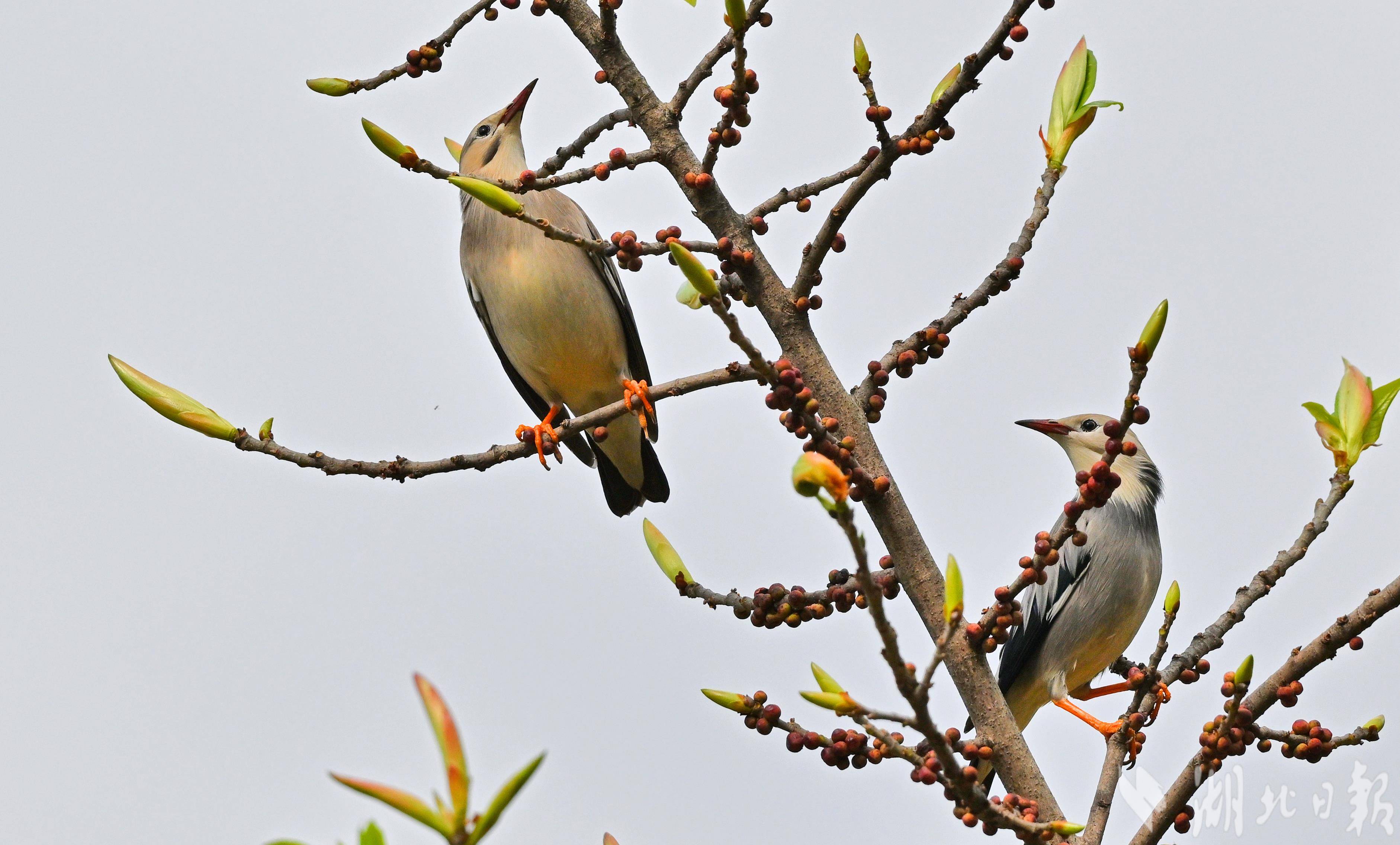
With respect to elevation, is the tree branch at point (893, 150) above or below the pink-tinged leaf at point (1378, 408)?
above

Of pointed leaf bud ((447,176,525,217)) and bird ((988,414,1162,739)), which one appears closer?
pointed leaf bud ((447,176,525,217))

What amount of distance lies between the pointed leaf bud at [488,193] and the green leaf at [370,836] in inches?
57.6

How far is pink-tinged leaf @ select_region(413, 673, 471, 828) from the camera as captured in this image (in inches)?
49.9

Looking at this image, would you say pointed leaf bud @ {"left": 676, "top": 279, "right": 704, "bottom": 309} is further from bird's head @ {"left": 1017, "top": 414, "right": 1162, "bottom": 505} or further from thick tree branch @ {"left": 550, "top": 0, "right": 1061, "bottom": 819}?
bird's head @ {"left": 1017, "top": 414, "right": 1162, "bottom": 505}

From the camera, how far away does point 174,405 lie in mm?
3098

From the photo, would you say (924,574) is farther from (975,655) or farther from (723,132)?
(723,132)

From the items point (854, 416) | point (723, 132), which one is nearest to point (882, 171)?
point (723, 132)

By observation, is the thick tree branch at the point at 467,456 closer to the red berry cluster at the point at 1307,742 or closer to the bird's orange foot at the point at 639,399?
the bird's orange foot at the point at 639,399

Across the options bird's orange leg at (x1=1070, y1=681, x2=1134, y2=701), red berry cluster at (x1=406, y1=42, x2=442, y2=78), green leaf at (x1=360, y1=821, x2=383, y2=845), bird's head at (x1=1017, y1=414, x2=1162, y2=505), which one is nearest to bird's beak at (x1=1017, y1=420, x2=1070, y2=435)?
bird's head at (x1=1017, y1=414, x2=1162, y2=505)

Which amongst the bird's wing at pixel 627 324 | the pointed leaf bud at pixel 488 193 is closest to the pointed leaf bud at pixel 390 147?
the pointed leaf bud at pixel 488 193

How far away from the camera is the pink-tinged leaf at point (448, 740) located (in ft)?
4.16

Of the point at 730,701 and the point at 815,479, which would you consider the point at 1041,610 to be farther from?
the point at 815,479

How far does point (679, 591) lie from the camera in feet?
11.6

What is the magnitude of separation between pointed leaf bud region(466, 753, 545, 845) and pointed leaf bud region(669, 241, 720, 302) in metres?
1.09
